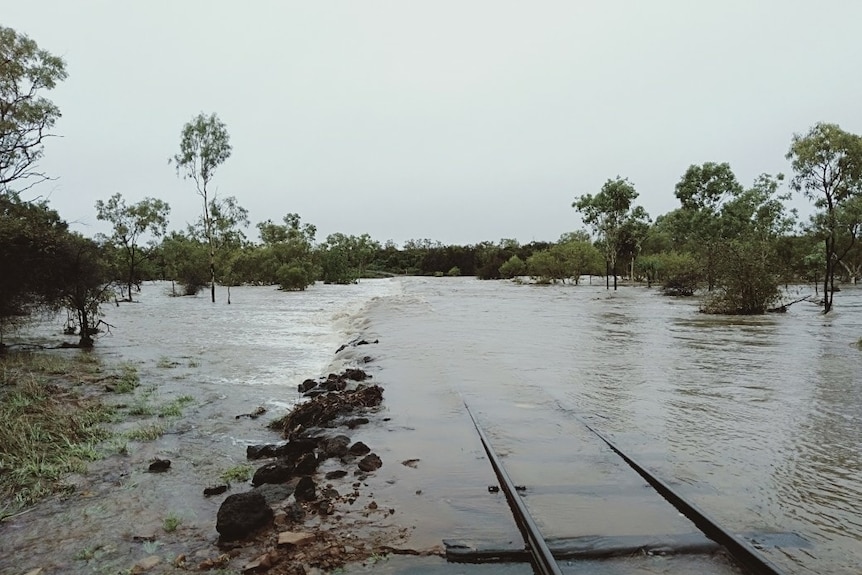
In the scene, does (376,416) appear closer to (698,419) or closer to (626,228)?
(698,419)

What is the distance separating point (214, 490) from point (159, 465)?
1040mm

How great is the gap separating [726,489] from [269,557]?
400 centimetres

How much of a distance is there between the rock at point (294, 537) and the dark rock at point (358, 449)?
1.97m

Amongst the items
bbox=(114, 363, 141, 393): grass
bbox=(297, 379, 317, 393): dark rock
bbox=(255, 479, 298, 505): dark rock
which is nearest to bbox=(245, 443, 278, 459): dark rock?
bbox=(255, 479, 298, 505): dark rock

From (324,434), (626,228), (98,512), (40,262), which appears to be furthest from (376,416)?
(626,228)

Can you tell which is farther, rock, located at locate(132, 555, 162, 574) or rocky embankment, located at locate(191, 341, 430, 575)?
rocky embankment, located at locate(191, 341, 430, 575)

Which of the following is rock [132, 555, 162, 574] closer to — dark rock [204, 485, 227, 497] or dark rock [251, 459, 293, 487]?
dark rock [204, 485, 227, 497]

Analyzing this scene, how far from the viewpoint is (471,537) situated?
3926 millimetres

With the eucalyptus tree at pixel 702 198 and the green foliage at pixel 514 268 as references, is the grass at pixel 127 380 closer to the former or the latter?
the eucalyptus tree at pixel 702 198

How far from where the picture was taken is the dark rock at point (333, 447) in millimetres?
5862

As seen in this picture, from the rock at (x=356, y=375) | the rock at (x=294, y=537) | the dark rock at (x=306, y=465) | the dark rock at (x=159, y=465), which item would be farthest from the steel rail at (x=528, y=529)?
the rock at (x=356, y=375)

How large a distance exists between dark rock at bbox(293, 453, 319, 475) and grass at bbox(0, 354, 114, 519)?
2.21 metres

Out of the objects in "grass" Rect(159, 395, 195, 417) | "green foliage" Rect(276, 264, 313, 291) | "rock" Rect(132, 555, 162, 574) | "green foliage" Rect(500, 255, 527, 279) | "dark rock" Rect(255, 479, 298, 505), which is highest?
"green foliage" Rect(500, 255, 527, 279)

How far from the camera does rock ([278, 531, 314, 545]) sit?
3.76 meters
